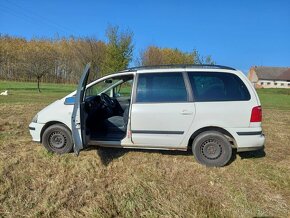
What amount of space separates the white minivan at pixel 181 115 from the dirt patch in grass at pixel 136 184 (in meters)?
0.34

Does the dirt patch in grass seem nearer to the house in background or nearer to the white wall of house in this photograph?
the house in background

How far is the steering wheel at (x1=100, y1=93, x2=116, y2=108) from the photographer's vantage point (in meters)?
6.44

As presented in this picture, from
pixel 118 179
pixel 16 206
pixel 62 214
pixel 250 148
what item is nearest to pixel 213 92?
pixel 250 148

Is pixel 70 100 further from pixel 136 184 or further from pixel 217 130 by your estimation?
pixel 217 130

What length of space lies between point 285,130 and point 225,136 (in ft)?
16.1

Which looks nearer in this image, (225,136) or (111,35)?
(225,136)

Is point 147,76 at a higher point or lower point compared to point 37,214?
higher

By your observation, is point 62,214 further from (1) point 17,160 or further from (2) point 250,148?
(2) point 250,148

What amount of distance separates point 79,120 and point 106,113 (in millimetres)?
1449

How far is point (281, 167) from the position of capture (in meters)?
5.41

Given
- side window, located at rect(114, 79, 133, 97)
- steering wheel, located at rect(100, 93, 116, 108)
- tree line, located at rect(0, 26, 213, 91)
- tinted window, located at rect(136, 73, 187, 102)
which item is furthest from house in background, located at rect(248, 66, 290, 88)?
tinted window, located at rect(136, 73, 187, 102)

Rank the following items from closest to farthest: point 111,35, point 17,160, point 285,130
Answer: point 17,160 < point 285,130 < point 111,35

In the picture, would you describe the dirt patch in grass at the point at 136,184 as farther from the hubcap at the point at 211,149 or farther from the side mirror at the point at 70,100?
the side mirror at the point at 70,100

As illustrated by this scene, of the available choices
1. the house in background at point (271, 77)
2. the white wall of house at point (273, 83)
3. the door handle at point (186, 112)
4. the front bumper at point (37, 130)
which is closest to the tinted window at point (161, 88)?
the door handle at point (186, 112)
